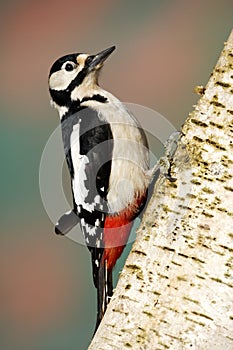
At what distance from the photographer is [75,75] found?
2264mm

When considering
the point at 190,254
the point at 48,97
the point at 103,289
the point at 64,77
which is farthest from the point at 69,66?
Answer: the point at 48,97

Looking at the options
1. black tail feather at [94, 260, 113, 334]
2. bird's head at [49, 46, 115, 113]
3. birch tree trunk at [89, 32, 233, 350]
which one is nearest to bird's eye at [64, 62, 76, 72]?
bird's head at [49, 46, 115, 113]

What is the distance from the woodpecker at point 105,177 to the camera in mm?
2047

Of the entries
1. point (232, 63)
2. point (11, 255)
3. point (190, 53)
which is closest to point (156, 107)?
point (190, 53)

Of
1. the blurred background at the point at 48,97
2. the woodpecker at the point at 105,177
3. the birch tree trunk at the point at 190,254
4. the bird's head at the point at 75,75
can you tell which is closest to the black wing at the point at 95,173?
the woodpecker at the point at 105,177

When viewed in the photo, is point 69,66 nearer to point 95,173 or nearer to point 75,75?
point 75,75

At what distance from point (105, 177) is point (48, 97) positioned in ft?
6.17

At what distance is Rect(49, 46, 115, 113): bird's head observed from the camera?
225 centimetres

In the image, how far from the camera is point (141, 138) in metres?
2.06

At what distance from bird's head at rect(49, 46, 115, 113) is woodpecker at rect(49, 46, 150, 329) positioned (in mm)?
75

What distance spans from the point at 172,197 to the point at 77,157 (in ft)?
1.98

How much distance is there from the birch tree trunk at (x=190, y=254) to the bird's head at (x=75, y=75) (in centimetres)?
72

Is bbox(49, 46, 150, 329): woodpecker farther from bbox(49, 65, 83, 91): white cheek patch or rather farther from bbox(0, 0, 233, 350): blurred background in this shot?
bbox(0, 0, 233, 350): blurred background

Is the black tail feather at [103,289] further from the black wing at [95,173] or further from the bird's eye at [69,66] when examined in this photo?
the bird's eye at [69,66]
